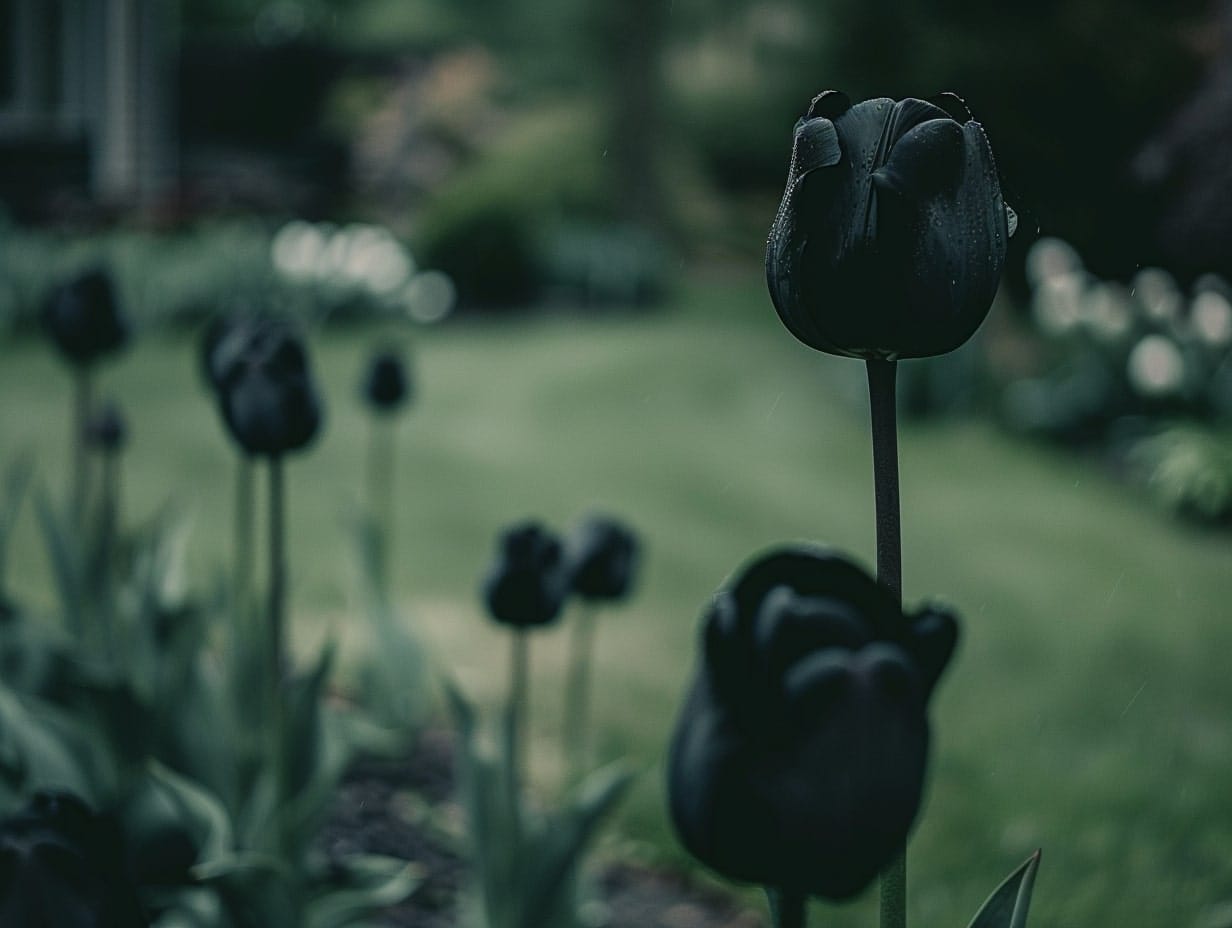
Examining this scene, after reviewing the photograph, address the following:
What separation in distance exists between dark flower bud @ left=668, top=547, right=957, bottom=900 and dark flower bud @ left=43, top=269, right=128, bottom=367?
5.96ft

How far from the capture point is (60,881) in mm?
854

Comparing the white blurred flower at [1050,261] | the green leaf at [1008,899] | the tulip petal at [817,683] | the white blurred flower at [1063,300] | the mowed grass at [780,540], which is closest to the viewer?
the tulip petal at [817,683]

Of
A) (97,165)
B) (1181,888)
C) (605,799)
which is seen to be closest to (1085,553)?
(1181,888)

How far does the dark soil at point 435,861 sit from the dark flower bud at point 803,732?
4.76ft

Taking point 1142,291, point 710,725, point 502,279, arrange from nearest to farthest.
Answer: point 710,725, point 1142,291, point 502,279

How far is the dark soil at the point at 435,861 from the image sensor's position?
2.27m

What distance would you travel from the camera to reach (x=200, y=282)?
8.65m

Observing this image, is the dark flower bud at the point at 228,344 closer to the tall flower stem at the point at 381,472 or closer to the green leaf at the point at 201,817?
the green leaf at the point at 201,817

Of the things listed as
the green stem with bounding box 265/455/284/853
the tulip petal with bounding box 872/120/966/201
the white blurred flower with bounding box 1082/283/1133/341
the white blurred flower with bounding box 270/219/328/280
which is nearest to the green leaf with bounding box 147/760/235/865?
the green stem with bounding box 265/455/284/853

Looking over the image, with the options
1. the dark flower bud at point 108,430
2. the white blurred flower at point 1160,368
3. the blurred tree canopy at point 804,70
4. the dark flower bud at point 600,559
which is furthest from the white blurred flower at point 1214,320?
the dark flower bud at point 108,430

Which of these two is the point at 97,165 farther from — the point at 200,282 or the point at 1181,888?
the point at 1181,888

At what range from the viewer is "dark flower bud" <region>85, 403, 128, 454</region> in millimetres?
2609

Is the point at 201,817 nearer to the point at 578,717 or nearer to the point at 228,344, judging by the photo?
the point at 228,344

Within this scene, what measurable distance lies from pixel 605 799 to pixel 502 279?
9.23 m
